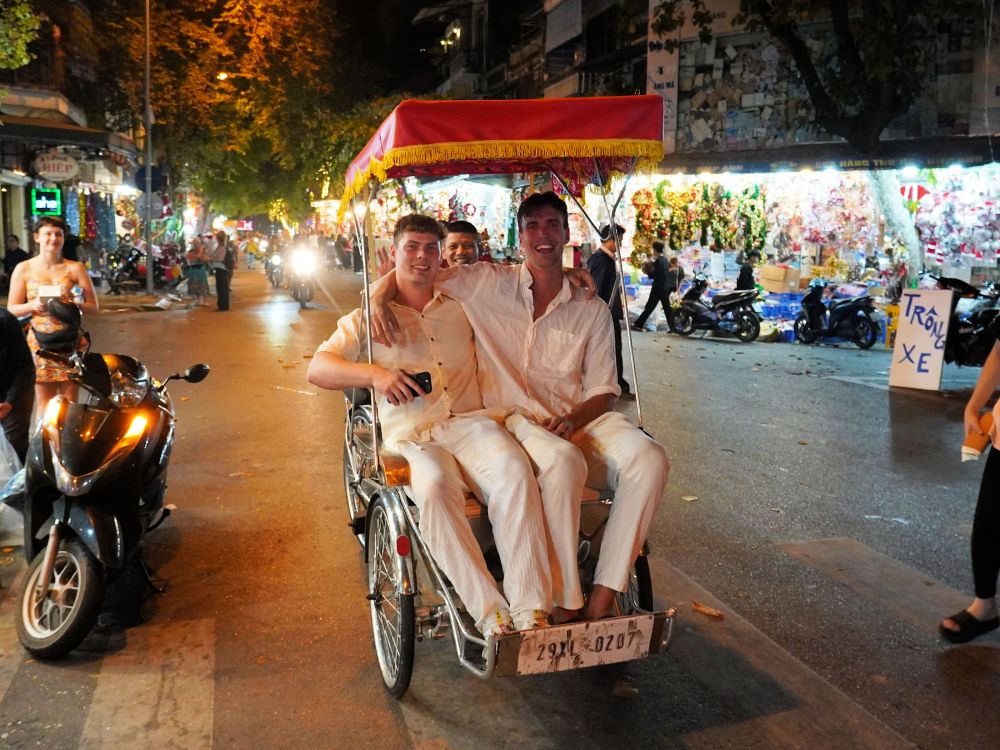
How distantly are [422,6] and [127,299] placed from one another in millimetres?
24325

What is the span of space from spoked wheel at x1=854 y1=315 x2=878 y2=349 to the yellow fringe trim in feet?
Result: 39.4

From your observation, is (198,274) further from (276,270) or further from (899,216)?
(899,216)

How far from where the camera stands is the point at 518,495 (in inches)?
130

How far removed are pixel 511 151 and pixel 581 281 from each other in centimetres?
76

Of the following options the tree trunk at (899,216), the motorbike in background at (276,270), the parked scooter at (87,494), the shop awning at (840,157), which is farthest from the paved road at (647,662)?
the motorbike in background at (276,270)

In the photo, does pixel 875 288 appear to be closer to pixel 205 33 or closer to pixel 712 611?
pixel 712 611

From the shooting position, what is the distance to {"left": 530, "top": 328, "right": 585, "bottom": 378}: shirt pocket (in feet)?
13.7

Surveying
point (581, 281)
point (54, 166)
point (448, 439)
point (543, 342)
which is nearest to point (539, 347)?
point (543, 342)

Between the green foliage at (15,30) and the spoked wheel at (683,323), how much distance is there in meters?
11.7

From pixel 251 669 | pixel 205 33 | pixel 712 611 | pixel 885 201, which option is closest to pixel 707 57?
pixel 885 201

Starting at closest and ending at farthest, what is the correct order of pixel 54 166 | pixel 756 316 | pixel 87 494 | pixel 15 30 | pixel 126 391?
1. pixel 87 494
2. pixel 126 391
3. pixel 15 30
4. pixel 756 316
5. pixel 54 166

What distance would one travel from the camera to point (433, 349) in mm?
4133

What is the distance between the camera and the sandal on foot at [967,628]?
Result: 4145 millimetres

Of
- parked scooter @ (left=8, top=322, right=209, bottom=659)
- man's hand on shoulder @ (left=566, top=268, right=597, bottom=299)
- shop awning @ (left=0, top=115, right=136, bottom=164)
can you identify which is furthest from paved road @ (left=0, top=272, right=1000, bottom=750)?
shop awning @ (left=0, top=115, right=136, bottom=164)
